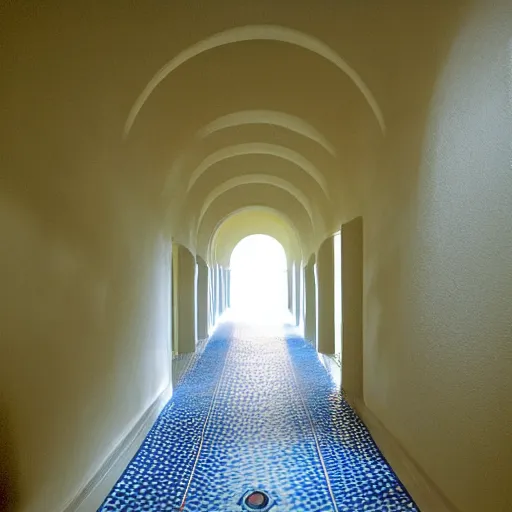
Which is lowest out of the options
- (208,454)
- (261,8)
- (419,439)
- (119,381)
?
(208,454)

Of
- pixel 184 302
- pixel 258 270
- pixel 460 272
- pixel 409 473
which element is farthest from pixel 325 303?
pixel 258 270

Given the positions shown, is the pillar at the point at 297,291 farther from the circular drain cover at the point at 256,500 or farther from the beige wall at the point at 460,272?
the circular drain cover at the point at 256,500

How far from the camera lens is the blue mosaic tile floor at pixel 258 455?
3852 millimetres

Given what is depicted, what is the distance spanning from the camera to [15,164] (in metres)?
2.64

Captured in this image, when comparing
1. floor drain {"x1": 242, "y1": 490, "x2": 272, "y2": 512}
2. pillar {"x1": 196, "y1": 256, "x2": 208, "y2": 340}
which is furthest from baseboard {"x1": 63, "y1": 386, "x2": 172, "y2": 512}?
pillar {"x1": 196, "y1": 256, "x2": 208, "y2": 340}

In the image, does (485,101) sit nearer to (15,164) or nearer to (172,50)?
(15,164)

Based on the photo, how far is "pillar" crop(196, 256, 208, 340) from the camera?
1411cm

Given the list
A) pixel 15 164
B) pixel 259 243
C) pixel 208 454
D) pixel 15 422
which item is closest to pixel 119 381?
pixel 208 454

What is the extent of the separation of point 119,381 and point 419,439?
284 cm

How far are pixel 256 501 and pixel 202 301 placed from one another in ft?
35.3

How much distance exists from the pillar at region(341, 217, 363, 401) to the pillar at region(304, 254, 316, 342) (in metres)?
5.93

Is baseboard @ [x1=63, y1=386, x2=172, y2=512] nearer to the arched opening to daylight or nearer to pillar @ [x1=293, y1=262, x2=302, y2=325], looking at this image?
pillar @ [x1=293, y1=262, x2=302, y2=325]

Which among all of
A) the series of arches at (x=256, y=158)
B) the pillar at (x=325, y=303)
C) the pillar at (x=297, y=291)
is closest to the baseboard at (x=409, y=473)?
the series of arches at (x=256, y=158)

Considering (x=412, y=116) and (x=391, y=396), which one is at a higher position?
(x=412, y=116)
